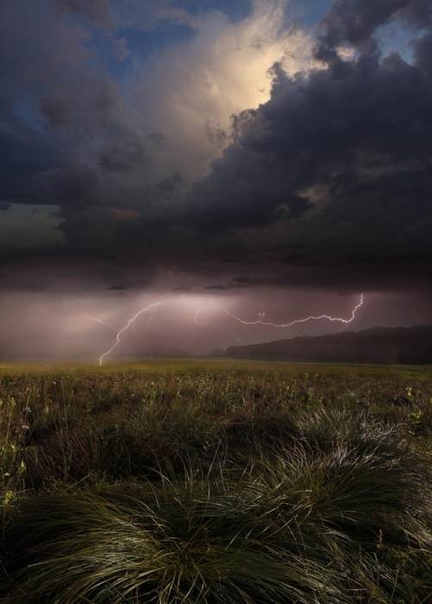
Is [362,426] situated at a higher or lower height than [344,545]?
higher

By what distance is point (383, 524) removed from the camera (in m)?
4.66

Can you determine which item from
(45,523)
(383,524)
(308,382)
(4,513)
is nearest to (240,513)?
(383,524)

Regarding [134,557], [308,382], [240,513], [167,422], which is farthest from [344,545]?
[308,382]

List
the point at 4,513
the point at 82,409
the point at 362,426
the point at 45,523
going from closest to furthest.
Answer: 1. the point at 45,523
2. the point at 4,513
3. the point at 362,426
4. the point at 82,409

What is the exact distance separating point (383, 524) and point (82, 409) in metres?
7.52

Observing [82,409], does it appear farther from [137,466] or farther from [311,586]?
[311,586]

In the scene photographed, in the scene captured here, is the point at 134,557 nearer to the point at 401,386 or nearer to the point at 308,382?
the point at 308,382

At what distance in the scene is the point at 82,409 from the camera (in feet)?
36.4

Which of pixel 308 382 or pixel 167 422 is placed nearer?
pixel 167 422

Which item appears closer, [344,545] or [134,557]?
[134,557]

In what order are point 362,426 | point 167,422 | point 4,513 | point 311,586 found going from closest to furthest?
point 311,586
point 4,513
point 362,426
point 167,422

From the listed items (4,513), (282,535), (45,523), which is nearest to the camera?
(282,535)

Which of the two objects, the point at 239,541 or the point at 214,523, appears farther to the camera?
the point at 214,523

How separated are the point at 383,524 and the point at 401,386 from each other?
12938 mm
